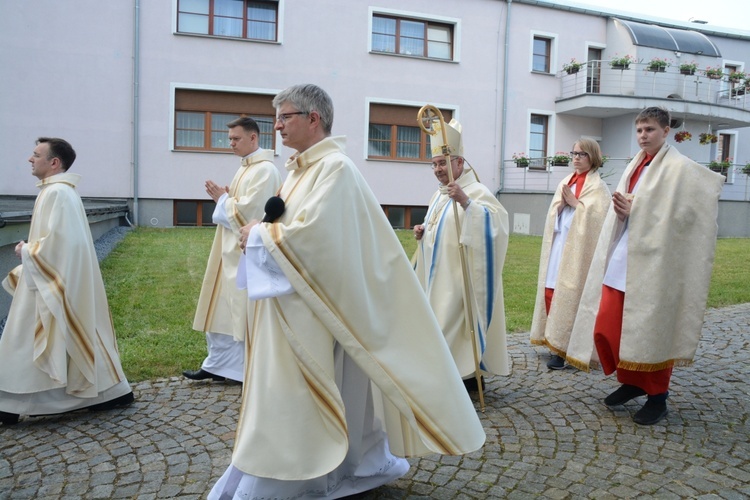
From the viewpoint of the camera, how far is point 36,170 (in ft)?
14.1

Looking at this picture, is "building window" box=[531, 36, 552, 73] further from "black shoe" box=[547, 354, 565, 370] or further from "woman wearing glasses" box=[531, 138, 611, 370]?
"black shoe" box=[547, 354, 565, 370]

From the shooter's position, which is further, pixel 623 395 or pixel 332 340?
pixel 623 395

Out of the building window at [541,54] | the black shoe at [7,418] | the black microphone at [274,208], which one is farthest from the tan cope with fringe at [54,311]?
the building window at [541,54]

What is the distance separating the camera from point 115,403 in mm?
4453

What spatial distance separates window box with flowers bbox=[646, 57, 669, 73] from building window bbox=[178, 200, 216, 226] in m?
14.8

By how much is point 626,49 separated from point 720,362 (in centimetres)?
1864

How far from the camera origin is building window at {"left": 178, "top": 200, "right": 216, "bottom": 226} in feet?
59.8

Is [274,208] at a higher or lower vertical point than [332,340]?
higher

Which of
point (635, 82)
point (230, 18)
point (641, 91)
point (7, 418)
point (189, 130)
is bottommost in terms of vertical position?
point (7, 418)

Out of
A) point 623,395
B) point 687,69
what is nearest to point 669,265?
point 623,395

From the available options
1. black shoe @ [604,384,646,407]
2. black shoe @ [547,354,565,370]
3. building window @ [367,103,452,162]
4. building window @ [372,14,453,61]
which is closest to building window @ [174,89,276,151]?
building window @ [367,103,452,162]

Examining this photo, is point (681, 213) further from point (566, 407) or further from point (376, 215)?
point (376, 215)

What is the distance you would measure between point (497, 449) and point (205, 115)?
16.1 meters

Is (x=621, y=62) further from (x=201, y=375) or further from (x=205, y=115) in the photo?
(x=201, y=375)
